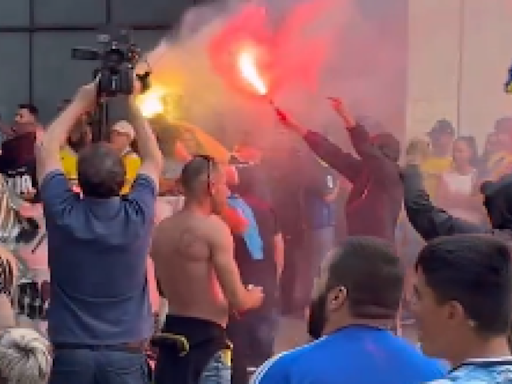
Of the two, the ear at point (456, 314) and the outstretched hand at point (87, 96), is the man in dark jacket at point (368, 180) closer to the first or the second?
the outstretched hand at point (87, 96)

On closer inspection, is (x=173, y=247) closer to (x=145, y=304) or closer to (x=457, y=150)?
(x=145, y=304)

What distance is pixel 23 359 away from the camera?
2.76 m

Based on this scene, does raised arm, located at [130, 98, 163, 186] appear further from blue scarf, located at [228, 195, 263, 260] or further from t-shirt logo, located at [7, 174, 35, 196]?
t-shirt logo, located at [7, 174, 35, 196]

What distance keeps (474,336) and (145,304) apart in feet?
7.36

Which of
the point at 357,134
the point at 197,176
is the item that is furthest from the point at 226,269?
the point at 357,134

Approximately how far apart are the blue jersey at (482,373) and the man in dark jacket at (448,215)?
5.21 ft

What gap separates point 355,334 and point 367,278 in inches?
5.0

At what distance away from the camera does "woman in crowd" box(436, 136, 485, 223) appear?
24.6ft

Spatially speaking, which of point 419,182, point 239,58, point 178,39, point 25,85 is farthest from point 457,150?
point 25,85

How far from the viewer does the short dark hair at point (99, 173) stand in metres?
3.86

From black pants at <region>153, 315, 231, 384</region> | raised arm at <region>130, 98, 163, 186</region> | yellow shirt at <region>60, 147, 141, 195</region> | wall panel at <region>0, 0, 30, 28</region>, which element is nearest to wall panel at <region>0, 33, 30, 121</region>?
wall panel at <region>0, 0, 30, 28</region>

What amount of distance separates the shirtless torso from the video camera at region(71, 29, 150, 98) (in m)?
0.94

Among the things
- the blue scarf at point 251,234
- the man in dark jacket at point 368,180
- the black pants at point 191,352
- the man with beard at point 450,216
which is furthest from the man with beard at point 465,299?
the man in dark jacket at point 368,180

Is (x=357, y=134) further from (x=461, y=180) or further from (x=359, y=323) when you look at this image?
(x=359, y=323)
